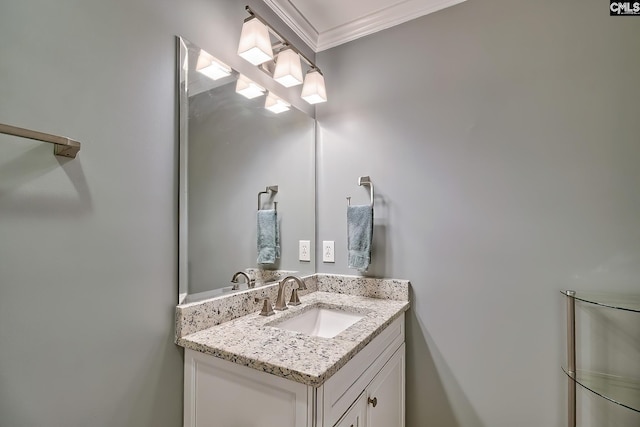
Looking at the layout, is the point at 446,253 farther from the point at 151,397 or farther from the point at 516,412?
the point at 151,397

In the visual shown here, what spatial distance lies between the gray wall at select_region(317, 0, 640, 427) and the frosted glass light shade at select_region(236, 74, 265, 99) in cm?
61

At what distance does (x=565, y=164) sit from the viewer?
1.26 m

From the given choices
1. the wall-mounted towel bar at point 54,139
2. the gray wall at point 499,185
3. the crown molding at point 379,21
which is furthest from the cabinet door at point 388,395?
the crown molding at point 379,21

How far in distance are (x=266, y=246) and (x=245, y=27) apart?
1016mm

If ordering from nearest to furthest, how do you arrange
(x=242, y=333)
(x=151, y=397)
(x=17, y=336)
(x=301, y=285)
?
(x=17, y=336)
(x=151, y=397)
(x=242, y=333)
(x=301, y=285)

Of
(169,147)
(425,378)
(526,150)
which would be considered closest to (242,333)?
(169,147)

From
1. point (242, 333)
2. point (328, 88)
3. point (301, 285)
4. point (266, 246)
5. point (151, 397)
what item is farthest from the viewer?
point (328, 88)

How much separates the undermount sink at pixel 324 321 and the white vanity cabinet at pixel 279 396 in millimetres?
255

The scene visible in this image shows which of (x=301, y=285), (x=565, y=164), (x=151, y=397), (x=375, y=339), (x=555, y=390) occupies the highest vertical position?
(x=565, y=164)

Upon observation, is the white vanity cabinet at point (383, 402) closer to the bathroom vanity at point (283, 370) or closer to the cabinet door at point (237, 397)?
the bathroom vanity at point (283, 370)

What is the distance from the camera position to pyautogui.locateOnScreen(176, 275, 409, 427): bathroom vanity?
82 cm

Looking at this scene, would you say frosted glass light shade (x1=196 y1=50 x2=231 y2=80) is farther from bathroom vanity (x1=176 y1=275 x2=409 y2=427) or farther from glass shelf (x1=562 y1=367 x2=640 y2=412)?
glass shelf (x1=562 y1=367 x2=640 y2=412)

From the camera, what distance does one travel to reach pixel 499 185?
137 centimetres

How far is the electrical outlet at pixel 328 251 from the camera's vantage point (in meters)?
1.76
